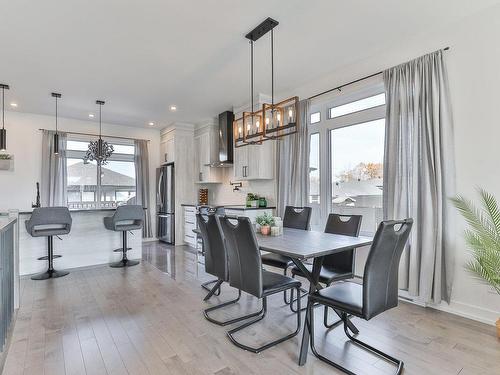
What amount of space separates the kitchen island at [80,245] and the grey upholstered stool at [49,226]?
15 centimetres

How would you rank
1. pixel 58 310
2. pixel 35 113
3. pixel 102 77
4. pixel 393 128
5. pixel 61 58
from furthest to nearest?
pixel 35 113, pixel 102 77, pixel 61 58, pixel 393 128, pixel 58 310

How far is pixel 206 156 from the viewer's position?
21.3ft

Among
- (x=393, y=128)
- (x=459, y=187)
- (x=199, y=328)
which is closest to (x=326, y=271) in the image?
(x=199, y=328)

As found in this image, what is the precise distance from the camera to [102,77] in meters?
4.07

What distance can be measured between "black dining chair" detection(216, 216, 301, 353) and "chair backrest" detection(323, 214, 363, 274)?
1.92ft

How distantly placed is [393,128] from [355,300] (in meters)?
2.15

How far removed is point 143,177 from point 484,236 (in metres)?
6.43

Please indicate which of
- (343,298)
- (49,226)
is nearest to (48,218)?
(49,226)

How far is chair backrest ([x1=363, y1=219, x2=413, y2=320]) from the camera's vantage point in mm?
1789

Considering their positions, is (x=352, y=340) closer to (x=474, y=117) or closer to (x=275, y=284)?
(x=275, y=284)

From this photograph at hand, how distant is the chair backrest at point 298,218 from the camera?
3486 millimetres

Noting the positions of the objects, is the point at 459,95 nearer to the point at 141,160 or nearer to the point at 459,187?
the point at 459,187

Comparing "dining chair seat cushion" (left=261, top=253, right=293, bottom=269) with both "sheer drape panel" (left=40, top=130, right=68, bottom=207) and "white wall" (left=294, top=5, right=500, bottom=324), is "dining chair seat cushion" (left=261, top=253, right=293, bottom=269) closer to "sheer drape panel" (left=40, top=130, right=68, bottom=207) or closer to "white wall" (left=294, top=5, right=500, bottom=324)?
"white wall" (left=294, top=5, right=500, bottom=324)

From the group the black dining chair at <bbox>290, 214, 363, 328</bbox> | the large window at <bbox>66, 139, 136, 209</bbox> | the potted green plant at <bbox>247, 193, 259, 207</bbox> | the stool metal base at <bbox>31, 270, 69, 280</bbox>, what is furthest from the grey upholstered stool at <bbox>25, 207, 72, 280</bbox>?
the black dining chair at <bbox>290, 214, 363, 328</bbox>
